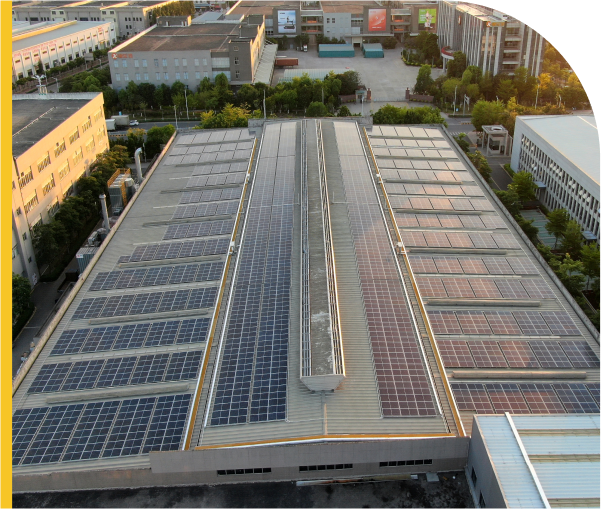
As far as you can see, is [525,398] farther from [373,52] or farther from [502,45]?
[373,52]

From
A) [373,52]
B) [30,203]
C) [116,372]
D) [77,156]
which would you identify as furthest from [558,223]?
[373,52]

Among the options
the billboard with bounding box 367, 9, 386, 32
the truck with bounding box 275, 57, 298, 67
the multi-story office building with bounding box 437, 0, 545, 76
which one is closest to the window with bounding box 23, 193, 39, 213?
the multi-story office building with bounding box 437, 0, 545, 76

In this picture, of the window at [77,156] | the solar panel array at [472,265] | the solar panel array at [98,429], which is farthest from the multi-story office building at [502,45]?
the solar panel array at [98,429]

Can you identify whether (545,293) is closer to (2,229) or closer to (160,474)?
(160,474)

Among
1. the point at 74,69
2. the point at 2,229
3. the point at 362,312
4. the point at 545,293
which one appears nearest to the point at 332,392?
the point at 362,312

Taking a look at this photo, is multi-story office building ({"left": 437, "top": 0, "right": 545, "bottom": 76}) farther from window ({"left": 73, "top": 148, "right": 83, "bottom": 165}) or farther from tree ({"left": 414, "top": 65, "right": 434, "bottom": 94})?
window ({"left": 73, "top": 148, "right": 83, "bottom": 165})

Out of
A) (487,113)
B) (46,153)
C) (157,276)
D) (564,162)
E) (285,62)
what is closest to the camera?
(157,276)

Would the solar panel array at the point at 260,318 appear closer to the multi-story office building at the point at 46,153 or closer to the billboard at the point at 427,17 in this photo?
the multi-story office building at the point at 46,153
